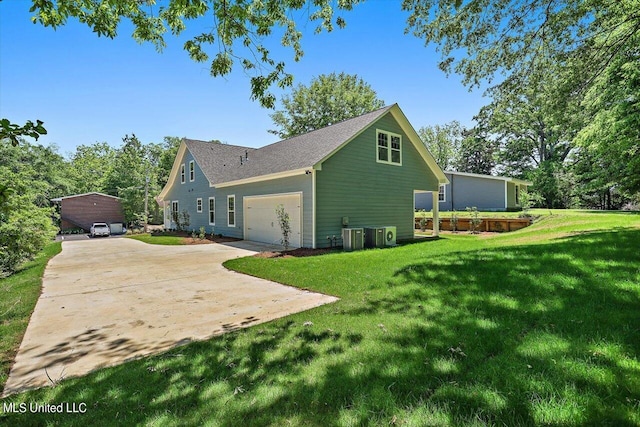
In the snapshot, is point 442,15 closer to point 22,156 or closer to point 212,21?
point 212,21

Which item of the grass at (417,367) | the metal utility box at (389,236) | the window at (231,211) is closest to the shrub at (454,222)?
the metal utility box at (389,236)

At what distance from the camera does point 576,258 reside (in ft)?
17.7

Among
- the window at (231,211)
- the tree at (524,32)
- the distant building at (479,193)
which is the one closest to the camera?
the tree at (524,32)

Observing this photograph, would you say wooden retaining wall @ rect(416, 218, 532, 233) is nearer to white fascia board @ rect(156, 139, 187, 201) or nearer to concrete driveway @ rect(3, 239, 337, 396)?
concrete driveway @ rect(3, 239, 337, 396)

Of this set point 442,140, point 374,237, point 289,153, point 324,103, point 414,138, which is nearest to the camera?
point 374,237

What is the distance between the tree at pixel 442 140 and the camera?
45.0 metres

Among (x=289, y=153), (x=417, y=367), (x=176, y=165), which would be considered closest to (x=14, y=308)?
(x=417, y=367)

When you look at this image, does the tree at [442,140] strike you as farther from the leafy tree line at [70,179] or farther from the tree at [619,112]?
the leafy tree line at [70,179]

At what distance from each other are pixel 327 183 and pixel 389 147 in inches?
167

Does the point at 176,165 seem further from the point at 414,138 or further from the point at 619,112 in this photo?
the point at 619,112

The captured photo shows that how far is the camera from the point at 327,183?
1195 centimetres

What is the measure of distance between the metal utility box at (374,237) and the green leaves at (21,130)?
36.3 ft

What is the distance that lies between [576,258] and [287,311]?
5.06m

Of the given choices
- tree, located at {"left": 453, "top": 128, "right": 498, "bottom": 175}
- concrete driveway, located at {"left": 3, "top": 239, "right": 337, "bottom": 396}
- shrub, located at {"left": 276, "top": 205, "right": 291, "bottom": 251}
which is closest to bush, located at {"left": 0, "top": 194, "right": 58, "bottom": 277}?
concrete driveway, located at {"left": 3, "top": 239, "right": 337, "bottom": 396}
